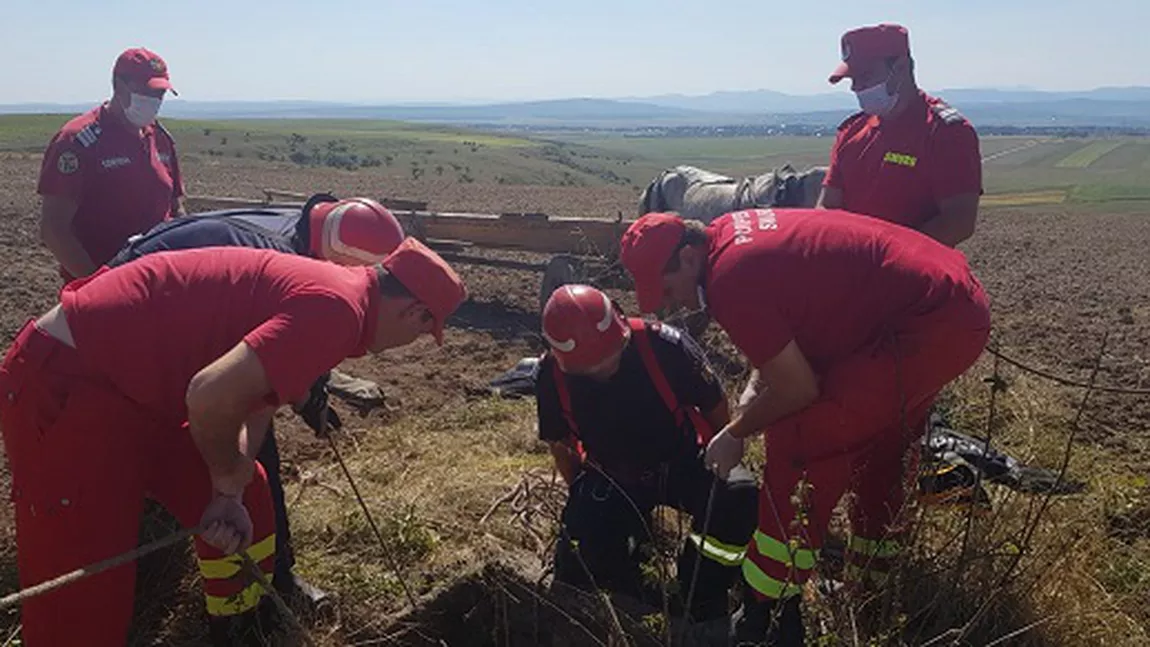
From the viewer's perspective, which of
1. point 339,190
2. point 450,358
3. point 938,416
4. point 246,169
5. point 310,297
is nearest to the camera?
point 310,297

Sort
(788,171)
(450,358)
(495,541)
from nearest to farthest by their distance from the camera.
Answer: (495,541), (788,171), (450,358)

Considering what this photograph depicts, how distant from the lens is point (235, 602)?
3150 mm

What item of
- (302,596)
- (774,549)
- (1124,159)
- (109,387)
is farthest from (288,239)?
(1124,159)

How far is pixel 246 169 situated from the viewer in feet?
103

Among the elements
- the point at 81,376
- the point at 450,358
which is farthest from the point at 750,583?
the point at 450,358

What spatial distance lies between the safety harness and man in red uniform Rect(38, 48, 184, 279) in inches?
91.9

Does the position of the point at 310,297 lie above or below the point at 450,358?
above

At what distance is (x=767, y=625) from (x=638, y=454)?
79 centimetres

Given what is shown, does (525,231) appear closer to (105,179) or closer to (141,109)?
(141,109)

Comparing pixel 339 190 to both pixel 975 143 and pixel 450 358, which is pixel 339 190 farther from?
pixel 975 143

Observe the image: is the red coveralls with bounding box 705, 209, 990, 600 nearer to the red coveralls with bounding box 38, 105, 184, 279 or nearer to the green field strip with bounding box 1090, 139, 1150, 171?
the red coveralls with bounding box 38, 105, 184, 279

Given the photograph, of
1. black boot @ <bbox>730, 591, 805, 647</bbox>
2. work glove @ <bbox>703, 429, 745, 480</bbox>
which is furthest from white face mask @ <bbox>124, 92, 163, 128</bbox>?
black boot @ <bbox>730, 591, 805, 647</bbox>

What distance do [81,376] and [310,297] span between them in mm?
724

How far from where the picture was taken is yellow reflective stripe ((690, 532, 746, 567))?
135 inches
